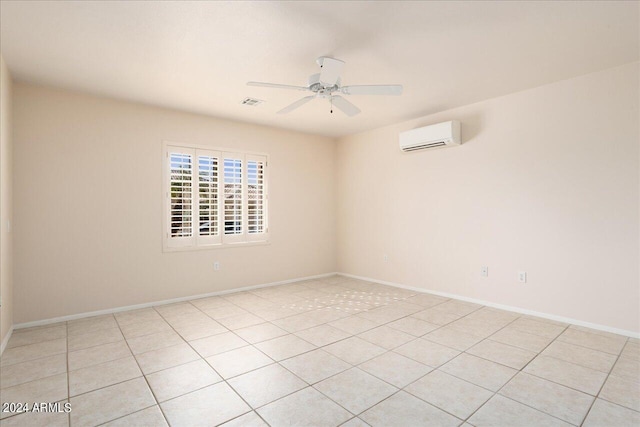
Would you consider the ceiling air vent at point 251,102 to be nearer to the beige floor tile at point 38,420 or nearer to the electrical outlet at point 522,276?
the beige floor tile at point 38,420

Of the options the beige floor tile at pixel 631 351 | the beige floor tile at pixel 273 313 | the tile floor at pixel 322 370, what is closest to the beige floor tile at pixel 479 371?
the tile floor at pixel 322 370

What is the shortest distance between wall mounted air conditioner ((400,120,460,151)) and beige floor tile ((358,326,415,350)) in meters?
2.54

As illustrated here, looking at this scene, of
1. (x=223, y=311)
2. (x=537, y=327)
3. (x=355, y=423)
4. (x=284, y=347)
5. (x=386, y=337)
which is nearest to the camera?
(x=355, y=423)

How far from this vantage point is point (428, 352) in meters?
2.82

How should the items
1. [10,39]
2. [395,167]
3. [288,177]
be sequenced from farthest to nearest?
[288,177]
[395,167]
[10,39]

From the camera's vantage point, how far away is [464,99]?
13.4 feet

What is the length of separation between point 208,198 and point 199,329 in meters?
1.92

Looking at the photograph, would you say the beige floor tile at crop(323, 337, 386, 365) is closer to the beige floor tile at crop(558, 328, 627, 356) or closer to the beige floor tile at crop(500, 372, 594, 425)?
the beige floor tile at crop(500, 372, 594, 425)

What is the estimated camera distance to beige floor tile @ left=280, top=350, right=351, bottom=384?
243 centimetres

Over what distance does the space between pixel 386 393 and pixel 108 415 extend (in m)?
1.71

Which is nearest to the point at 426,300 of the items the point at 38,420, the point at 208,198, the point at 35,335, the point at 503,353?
the point at 503,353

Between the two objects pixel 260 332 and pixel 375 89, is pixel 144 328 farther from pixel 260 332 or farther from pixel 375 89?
pixel 375 89

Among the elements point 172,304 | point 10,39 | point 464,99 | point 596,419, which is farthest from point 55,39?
point 596,419

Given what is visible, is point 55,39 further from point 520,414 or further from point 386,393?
point 520,414
